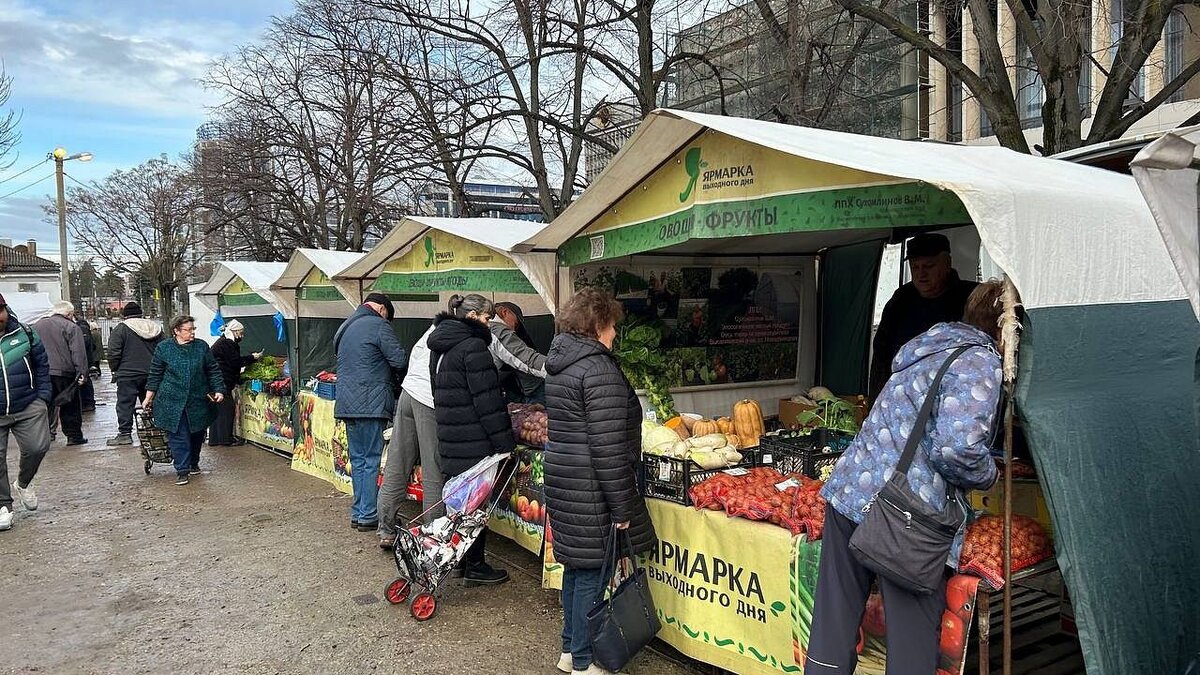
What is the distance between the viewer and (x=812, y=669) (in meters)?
2.95

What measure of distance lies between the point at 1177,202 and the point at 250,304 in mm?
12921

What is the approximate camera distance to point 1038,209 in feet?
9.14

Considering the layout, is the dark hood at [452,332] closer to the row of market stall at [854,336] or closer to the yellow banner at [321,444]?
the row of market stall at [854,336]

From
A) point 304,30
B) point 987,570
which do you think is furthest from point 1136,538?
point 304,30

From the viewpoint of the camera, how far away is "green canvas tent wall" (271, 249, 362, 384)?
9.20 meters

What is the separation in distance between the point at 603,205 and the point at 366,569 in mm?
3124

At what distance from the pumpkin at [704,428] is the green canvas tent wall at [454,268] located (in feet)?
4.84

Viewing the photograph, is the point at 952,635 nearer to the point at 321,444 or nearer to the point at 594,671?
the point at 594,671

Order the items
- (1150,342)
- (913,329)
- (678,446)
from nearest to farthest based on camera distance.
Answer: (1150,342) → (678,446) → (913,329)

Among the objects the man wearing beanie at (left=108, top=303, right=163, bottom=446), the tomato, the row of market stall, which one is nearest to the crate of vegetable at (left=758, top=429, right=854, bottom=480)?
the row of market stall

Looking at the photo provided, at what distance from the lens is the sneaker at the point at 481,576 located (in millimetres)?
5293

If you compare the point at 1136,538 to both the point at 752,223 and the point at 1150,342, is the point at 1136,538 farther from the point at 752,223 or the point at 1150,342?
the point at 752,223

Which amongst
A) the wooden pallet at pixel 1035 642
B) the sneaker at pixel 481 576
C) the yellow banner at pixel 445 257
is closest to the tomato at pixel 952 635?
the wooden pallet at pixel 1035 642

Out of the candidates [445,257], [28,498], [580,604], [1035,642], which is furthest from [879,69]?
[28,498]
